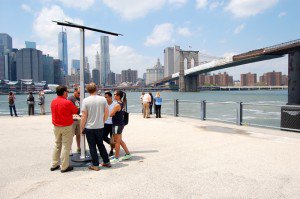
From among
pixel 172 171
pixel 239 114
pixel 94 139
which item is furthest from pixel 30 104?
pixel 172 171

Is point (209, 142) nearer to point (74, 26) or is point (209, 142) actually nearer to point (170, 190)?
point (170, 190)

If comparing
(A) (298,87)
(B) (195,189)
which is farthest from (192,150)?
(A) (298,87)

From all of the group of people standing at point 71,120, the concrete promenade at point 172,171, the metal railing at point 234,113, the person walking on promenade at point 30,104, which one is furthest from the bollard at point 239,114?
the person walking on promenade at point 30,104

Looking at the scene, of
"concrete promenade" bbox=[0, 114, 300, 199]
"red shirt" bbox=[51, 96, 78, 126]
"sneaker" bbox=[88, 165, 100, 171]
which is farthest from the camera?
"sneaker" bbox=[88, 165, 100, 171]

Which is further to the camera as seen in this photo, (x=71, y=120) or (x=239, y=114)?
(x=239, y=114)

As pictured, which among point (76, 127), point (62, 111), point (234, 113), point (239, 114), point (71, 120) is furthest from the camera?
point (234, 113)

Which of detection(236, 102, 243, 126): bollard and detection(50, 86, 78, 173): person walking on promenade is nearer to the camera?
detection(50, 86, 78, 173): person walking on promenade

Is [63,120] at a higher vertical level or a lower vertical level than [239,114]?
higher

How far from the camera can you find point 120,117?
6.07 m

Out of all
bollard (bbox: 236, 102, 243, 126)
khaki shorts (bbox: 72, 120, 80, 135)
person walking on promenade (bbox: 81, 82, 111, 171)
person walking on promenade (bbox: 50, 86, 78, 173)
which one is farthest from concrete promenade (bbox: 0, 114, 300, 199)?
bollard (bbox: 236, 102, 243, 126)

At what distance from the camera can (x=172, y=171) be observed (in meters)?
5.29

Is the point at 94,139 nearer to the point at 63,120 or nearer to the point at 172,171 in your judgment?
the point at 63,120

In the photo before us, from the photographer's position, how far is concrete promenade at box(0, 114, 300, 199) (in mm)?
4281

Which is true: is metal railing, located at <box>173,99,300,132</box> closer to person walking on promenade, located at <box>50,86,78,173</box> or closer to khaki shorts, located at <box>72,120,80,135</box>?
khaki shorts, located at <box>72,120,80,135</box>
